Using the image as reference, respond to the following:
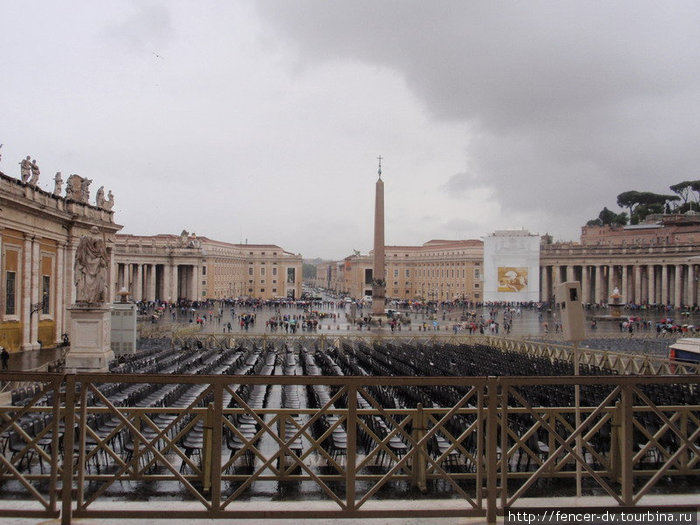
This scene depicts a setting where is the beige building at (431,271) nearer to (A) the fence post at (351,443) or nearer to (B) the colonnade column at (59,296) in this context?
(B) the colonnade column at (59,296)

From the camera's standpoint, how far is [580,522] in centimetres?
471

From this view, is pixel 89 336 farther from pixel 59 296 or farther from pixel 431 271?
pixel 431 271

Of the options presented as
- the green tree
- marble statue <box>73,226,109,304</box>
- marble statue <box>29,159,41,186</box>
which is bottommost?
marble statue <box>73,226,109,304</box>

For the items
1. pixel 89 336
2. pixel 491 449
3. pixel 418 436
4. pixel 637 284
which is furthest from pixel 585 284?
pixel 491 449

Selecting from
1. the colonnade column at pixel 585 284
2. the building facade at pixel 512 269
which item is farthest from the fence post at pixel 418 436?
the colonnade column at pixel 585 284

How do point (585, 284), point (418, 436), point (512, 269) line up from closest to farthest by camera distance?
point (418, 436), point (512, 269), point (585, 284)

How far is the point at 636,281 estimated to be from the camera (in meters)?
90.9

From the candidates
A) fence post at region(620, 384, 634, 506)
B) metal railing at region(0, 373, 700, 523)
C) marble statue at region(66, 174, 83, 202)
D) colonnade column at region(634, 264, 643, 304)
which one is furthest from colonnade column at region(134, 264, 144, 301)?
fence post at region(620, 384, 634, 506)

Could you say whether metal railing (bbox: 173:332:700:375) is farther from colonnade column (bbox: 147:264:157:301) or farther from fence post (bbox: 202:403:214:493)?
colonnade column (bbox: 147:264:157:301)

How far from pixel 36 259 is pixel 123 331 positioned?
7.71 meters

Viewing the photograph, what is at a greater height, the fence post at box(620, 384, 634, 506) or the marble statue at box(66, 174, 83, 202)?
the marble statue at box(66, 174, 83, 202)

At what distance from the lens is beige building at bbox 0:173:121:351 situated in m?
24.4

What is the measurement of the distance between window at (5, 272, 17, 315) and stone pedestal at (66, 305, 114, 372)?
11.5 metres

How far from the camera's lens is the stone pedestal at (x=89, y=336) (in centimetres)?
1521
